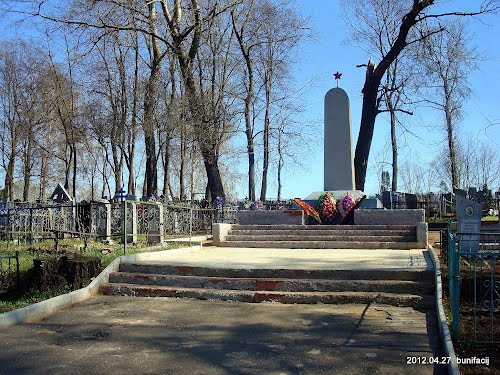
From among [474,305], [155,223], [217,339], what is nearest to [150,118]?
[155,223]

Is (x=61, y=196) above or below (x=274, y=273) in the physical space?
above

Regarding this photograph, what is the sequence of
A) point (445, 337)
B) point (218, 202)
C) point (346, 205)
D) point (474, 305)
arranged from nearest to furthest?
point (445, 337) → point (474, 305) → point (346, 205) → point (218, 202)

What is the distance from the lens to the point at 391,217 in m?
15.2

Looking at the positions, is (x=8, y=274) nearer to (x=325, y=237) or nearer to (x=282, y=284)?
(x=282, y=284)

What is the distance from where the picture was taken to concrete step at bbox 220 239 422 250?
527 inches

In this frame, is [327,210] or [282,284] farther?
[327,210]

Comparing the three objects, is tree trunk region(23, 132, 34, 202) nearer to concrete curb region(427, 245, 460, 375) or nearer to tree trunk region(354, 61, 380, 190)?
tree trunk region(354, 61, 380, 190)

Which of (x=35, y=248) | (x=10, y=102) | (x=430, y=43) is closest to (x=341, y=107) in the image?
(x=430, y=43)

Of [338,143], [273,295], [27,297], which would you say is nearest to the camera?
[273,295]

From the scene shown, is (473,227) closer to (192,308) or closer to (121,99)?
(192,308)

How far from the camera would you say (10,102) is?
36875 millimetres

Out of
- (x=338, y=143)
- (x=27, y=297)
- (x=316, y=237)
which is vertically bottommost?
(x=27, y=297)

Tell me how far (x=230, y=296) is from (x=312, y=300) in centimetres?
127

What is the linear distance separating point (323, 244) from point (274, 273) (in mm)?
5633
